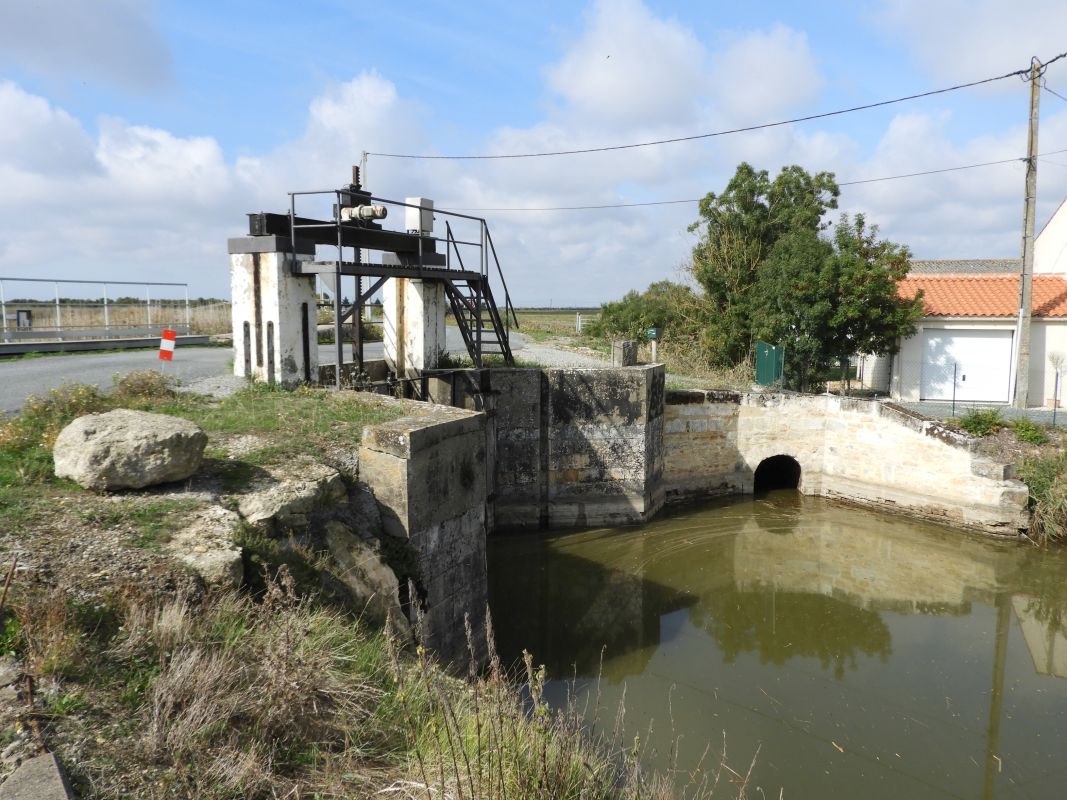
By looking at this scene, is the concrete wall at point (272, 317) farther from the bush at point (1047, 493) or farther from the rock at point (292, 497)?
the bush at point (1047, 493)

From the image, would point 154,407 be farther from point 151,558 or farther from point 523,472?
point 523,472

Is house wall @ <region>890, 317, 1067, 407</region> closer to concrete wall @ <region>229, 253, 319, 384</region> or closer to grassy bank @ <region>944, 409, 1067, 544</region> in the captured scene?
grassy bank @ <region>944, 409, 1067, 544</region>

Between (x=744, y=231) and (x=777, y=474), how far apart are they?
844 cm

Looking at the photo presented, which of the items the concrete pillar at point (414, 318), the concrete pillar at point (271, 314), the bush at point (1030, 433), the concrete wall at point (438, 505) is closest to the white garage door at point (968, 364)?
the bush at point (1030, 433)

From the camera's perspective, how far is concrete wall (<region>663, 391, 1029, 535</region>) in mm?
14125

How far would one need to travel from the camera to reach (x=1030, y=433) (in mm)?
14258

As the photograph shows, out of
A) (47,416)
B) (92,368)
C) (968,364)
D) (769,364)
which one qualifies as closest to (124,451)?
(47,416)

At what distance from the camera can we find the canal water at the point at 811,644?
23.9ft

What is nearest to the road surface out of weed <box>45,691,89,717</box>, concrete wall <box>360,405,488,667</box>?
concrete wall <box>360,405,488,667</box>

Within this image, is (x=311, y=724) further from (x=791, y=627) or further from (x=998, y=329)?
(x=998, y=329)

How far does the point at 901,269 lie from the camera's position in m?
18.1

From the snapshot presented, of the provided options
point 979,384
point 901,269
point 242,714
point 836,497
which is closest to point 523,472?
point 836,497

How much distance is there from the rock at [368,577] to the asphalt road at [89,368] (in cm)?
453

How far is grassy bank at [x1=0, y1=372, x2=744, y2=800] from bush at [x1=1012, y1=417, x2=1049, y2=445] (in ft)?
44.2
